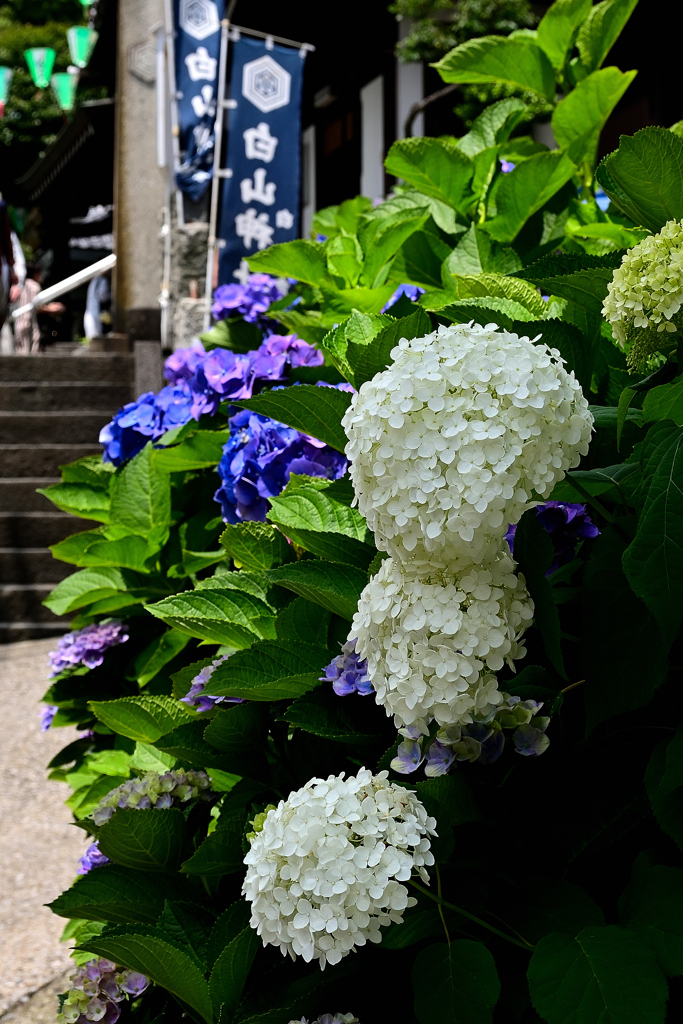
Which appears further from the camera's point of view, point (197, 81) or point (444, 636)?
point (197, 81)

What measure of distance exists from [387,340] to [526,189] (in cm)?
71

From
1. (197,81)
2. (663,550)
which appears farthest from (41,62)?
(663,550)

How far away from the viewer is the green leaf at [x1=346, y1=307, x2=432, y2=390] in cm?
99

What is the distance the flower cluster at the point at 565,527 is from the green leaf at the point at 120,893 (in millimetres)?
646

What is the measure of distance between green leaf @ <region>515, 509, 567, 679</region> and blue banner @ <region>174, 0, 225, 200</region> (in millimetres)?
5701

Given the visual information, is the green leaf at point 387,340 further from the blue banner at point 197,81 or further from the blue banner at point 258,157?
the blue banner at point 197,81

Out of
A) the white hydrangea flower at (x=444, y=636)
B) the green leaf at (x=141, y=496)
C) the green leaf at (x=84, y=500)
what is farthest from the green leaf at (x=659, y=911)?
the green leaf at (x=84, y=500)

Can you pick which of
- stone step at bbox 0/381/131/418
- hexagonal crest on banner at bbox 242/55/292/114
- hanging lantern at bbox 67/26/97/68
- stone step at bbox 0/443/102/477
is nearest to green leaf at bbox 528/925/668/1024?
hexagonal crest on banner at bbox 242/55/292/114

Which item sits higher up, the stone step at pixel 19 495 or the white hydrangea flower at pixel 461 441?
the white hydrangea flower at pixel 461 441

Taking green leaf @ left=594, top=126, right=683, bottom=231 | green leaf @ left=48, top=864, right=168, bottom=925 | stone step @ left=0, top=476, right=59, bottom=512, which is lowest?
stone step @ left=0, top=476, right=59, bottom=512

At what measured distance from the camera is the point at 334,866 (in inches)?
27.8

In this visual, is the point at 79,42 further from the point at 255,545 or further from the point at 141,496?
the point at 255,545

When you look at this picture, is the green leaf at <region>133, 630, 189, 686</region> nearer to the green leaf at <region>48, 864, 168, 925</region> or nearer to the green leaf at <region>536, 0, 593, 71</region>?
the green leaf at <region>48, 864, 168, 925</region>

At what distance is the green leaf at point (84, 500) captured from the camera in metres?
1.99
